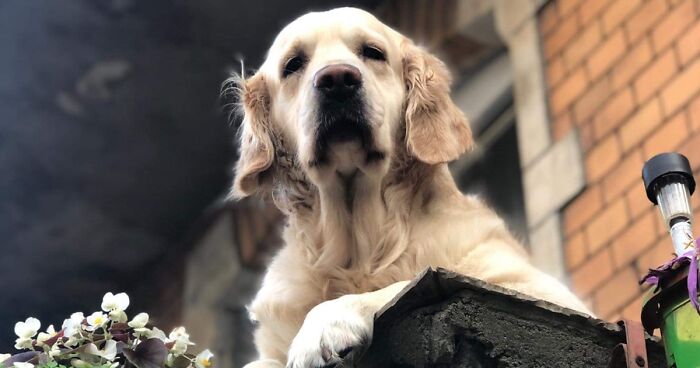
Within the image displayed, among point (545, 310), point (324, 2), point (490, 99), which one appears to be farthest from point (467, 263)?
point (324, 2)

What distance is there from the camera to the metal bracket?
161 centimetres

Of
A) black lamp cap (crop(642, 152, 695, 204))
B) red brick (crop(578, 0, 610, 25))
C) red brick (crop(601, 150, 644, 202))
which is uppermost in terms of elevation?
red brick (crop(578, 0, 610, 25))

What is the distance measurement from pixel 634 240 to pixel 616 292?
15cm

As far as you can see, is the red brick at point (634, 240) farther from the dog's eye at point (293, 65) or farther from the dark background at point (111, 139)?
the dark background at point (111, 139)

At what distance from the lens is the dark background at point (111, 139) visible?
438 cm

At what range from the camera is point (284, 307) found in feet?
7.61

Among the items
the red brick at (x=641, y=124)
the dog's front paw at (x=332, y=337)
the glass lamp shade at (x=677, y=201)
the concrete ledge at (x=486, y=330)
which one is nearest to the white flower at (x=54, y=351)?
the dog's front paw at (x=332, y=337)

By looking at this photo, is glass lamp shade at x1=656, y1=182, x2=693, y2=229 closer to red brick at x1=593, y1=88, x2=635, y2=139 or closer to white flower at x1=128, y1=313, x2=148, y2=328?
white flower at x1=128, y1=313, x2=148, y2=328

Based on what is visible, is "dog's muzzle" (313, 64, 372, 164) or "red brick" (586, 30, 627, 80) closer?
"dog's muzzle" (313, 64, 372, 164)

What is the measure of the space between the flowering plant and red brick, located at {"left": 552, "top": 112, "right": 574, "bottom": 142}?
5.99 feet

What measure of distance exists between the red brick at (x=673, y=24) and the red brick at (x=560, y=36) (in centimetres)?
39

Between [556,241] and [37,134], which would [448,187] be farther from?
[37,134]

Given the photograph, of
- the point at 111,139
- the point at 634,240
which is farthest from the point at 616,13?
the point at 111,139

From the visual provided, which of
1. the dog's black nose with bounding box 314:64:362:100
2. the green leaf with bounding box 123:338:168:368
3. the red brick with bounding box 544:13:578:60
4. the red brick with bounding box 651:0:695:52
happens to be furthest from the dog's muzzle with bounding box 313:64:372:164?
the red brick with bounding box 544:13:578:60
